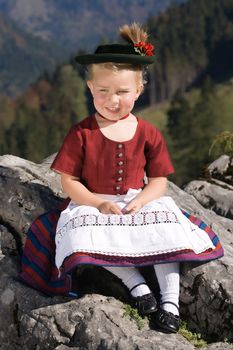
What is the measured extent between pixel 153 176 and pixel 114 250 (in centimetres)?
112

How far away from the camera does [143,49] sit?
516 centimetres

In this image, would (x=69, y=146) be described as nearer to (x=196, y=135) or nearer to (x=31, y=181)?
(x=31, y=181)

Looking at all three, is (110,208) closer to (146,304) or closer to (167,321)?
(146,304)

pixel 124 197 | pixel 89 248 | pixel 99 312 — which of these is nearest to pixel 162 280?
pixel 99 312

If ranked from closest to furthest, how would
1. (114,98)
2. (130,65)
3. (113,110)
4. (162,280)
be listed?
1. (162,280)
2. (130,65)
3. (114,98)
4. (113,110)

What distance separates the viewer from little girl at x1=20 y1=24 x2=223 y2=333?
4.87 metres

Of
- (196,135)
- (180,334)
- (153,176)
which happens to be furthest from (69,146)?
(196,135)

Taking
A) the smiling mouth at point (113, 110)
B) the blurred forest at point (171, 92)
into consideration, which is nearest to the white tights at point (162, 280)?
the smiling mouth at point (113, 110)

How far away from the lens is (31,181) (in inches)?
255

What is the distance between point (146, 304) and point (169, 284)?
10.8 inches

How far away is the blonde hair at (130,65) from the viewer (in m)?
5.08

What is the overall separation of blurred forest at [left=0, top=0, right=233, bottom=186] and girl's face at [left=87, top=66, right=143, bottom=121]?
56.1 m

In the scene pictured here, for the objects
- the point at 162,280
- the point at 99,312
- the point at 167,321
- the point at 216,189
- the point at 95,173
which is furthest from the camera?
the point at 216,189

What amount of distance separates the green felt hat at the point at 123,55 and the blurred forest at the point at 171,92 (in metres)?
56.3
